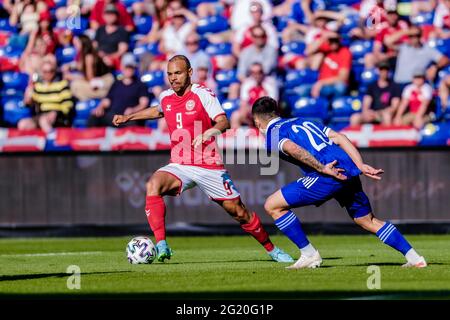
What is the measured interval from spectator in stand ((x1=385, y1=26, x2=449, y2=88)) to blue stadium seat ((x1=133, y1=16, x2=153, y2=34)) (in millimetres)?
6463

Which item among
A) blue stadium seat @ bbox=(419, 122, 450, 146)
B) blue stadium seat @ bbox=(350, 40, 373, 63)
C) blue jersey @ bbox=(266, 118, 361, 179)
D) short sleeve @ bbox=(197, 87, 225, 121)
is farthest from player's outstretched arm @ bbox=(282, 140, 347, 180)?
blue stadium seat @ bbox=(350, 40, 373, 63)

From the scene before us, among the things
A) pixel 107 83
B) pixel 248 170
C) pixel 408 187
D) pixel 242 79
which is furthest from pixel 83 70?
pixel 408 187

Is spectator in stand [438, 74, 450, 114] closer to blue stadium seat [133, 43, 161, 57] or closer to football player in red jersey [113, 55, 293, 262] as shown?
blue stadium seat [133, 43, 161, 57]

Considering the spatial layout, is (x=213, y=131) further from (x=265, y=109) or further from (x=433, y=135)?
(x=433, y=135)

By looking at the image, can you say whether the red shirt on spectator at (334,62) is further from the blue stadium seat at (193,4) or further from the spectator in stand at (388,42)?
the blue stadium seat at (193,4)

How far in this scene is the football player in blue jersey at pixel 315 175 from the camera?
1187 centimetres

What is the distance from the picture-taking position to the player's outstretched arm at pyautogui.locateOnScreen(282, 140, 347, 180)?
11711 millimetres

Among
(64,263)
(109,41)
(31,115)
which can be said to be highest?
(109,41)

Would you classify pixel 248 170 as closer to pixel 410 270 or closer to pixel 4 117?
pixel 4 117

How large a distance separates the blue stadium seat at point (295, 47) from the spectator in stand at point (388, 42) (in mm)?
1593

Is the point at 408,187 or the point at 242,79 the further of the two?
the point at 242,79

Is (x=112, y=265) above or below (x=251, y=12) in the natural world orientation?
below

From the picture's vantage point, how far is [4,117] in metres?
23.5

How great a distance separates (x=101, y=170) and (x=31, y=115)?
11.7 feet
